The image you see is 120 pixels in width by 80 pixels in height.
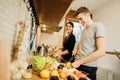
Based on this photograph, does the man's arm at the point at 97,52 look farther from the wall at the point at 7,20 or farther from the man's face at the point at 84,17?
the wall at the point at 7,20

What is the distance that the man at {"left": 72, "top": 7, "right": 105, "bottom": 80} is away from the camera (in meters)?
1.56

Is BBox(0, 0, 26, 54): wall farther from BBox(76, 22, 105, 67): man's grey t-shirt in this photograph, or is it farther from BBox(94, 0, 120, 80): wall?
BBox(94, 0, 120, 80): wall

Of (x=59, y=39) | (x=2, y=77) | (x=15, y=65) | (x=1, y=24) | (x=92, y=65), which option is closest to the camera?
(x=2, y=77)

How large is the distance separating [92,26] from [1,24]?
1.00 metres

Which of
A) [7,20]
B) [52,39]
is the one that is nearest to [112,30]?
[52,39]

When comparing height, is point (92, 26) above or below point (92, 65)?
above

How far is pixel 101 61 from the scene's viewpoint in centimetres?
378

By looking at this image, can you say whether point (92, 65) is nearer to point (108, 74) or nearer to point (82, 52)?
point (82, 52)

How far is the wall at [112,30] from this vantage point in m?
3.21

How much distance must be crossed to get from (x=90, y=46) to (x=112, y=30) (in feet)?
6.70

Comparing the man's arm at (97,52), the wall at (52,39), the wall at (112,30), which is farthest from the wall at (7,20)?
the wall at (52,39)

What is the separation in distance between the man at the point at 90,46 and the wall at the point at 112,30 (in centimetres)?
168

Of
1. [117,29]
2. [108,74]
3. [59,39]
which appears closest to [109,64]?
[108,74]

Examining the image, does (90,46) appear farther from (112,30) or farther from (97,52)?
(112,30)
